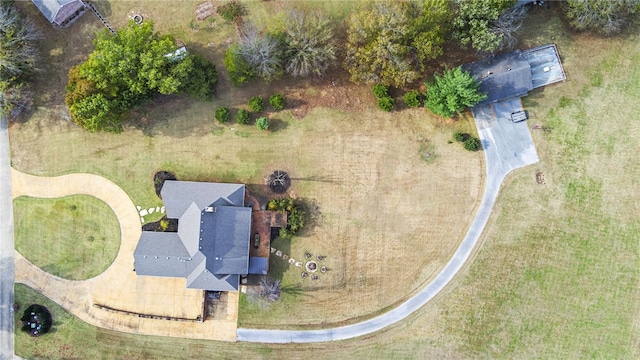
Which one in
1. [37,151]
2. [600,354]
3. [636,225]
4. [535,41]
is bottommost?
[600,354]

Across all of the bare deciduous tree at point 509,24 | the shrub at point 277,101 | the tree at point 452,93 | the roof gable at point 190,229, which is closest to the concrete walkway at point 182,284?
the tree at point 452,93

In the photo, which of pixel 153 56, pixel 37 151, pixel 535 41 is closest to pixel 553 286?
pixel 535 41

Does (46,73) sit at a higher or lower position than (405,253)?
higher

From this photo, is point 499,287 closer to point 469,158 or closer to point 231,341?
point 469,158

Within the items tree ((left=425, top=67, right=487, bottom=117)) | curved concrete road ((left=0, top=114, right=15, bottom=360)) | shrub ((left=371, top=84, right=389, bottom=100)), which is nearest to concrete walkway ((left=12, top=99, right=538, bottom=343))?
curved concrete road ((left=0, top=114, right=15, bottom=360))

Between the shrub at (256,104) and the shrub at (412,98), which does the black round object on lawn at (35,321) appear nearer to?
the shrub at (256,104)

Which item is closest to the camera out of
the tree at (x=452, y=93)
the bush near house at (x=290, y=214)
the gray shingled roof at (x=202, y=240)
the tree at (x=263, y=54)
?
the tree at (x=452, y=93)

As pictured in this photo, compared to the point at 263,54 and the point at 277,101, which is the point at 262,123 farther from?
the point at 263,54
